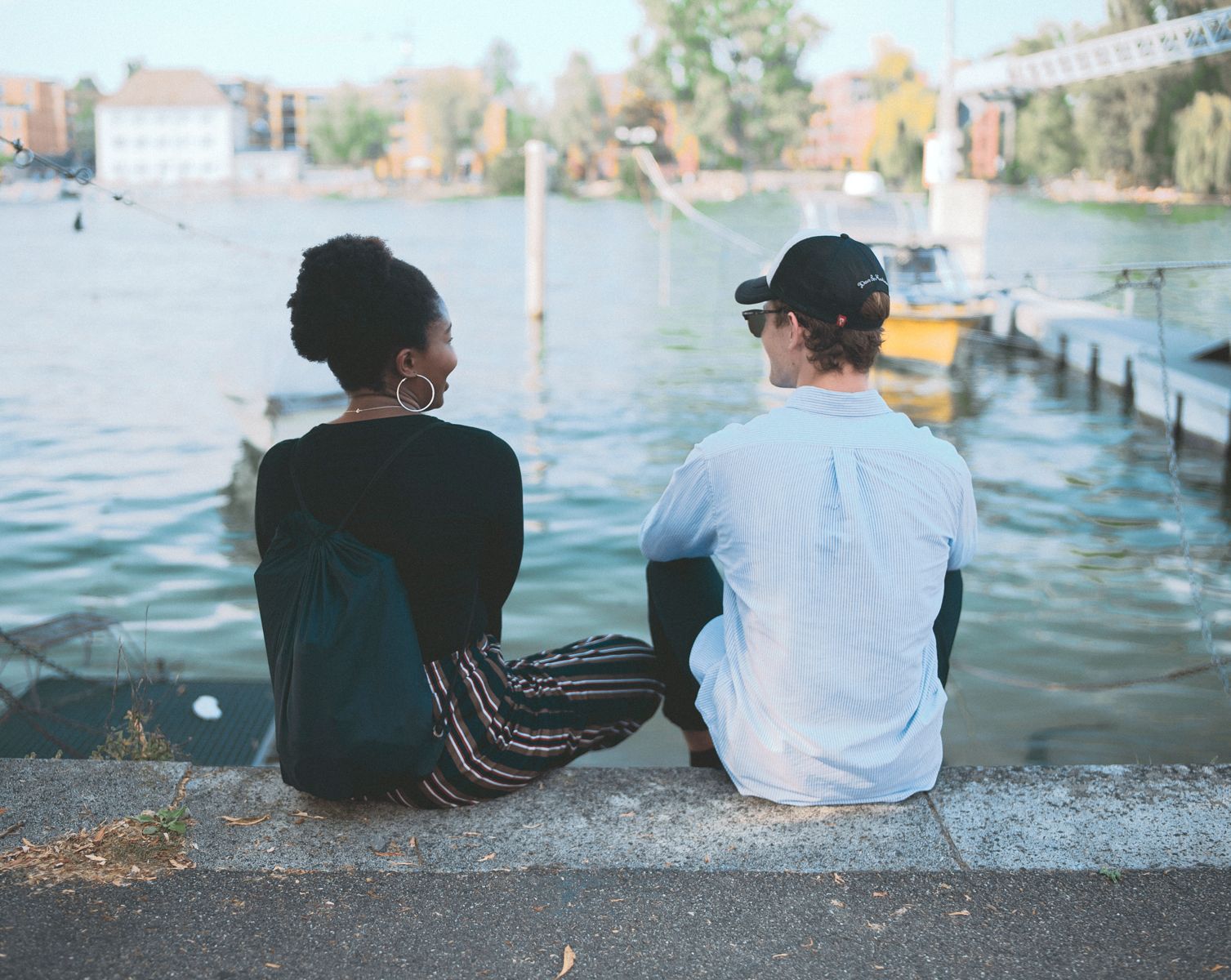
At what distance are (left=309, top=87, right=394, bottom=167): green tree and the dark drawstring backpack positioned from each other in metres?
129

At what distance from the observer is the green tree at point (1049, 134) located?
55656 mm

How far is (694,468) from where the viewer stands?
2459 millimetres

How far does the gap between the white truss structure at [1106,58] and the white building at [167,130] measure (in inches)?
2435

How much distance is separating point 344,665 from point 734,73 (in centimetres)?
9347

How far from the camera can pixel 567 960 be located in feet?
6.89

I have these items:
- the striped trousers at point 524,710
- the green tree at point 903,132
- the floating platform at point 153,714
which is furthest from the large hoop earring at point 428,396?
the green tree at point 903,132

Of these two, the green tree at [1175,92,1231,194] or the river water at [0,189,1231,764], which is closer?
the river water at [0,189,1231,764]

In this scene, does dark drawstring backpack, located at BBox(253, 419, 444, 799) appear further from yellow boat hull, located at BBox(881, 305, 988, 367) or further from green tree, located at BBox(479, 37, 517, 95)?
green tree, located at BBox(479, 37, 517, 95)

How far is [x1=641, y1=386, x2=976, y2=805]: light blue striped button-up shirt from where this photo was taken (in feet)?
7.77

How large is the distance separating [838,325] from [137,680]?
306 cm

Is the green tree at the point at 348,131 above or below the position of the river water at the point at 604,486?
above

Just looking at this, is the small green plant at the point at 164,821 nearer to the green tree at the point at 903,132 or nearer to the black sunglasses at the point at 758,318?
the black sunglasses at the point at 758,318

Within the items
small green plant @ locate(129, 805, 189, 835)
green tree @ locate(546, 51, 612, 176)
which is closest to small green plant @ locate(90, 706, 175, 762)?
small green plant @ locate(129, 805, 189, 835)

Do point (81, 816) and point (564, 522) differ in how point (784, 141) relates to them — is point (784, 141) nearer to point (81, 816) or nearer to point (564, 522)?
point (564, 522)
